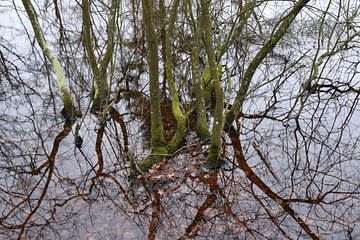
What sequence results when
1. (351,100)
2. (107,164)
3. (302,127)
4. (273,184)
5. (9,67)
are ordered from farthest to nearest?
(9,67) → (351,100) → (302,127) → (107,164) → (273,184)

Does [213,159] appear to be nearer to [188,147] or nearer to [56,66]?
[188,147]

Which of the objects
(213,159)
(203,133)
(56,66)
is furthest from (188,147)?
(56,66)

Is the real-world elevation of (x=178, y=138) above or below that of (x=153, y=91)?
above

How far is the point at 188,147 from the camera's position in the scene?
8.11 meters

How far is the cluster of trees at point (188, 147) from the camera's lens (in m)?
6.48

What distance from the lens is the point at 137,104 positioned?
446 inches

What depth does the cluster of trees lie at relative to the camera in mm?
6480

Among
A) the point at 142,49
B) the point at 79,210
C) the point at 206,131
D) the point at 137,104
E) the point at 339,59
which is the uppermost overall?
the point at 339,59

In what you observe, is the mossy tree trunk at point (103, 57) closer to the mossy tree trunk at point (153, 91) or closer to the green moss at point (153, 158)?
the mossy tree trunk at point (153, 91)

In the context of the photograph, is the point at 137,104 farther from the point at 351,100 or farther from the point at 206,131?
the point at 351,100

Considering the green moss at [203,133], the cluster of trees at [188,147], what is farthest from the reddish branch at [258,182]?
the green moss at [203,133]

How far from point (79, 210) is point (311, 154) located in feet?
15.5

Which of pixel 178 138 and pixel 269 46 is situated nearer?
pixel 269 46

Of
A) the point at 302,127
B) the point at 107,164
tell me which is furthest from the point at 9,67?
the point at 302,127
